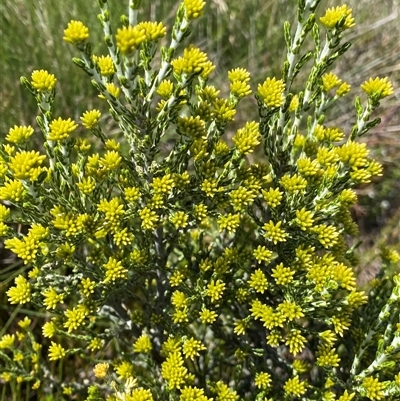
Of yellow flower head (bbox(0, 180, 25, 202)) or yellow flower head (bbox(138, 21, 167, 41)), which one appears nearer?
yellow flower head (bbox(138, 21, 167, 41))

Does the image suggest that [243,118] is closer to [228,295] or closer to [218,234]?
[218,234]

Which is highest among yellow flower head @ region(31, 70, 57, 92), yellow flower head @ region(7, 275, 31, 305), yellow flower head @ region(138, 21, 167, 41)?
yellow flower head @ region(138, 21, 167, 41)

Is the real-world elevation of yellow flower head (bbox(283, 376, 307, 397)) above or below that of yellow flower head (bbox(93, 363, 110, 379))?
below

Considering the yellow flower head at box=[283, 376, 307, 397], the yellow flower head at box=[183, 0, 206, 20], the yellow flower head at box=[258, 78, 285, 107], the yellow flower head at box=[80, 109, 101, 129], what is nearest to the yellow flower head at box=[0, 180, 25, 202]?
the yellow flower head at box=[80, 109, 101, 129]

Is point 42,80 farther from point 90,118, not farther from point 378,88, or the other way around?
point 378,88

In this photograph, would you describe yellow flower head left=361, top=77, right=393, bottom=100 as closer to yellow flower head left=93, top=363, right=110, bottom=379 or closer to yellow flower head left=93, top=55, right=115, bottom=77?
yellow flower head left=93, top=55, right=115, bottom=77

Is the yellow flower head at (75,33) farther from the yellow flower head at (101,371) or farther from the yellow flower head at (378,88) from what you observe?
the yellow flower head at (101,371)

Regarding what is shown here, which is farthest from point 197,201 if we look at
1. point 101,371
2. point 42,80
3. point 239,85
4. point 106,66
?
point 101,371

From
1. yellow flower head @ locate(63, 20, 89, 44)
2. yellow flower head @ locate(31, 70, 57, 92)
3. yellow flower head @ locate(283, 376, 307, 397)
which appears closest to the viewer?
yellow flower head @ locate(63, 20, 89, 44)

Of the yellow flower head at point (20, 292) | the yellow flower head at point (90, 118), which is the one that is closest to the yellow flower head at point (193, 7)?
the yellow flower head at point (90, 118)
